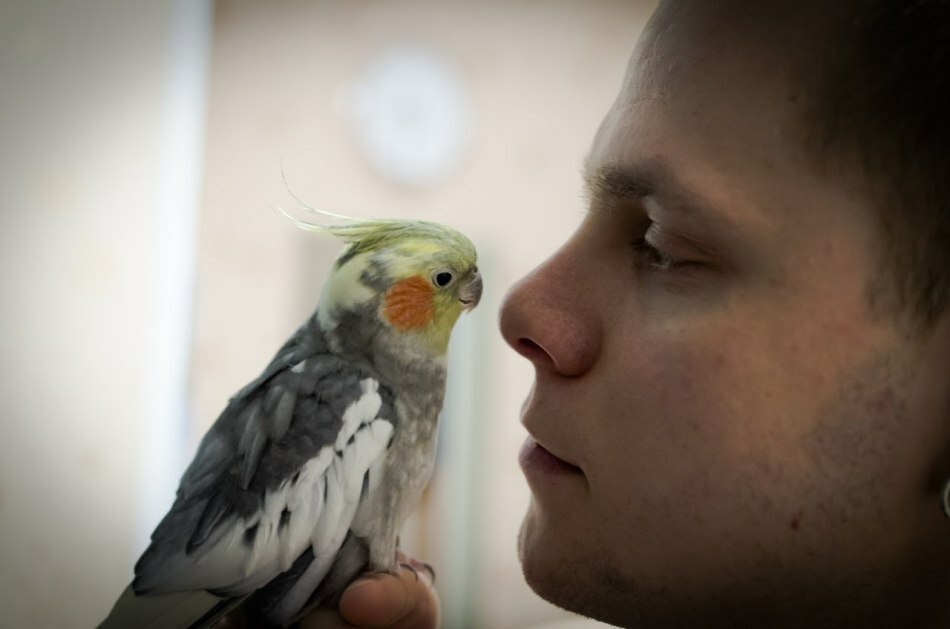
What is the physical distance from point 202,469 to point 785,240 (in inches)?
19.7

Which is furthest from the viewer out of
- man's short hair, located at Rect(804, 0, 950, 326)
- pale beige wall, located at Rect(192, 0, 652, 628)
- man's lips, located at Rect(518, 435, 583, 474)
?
pale beige wall, located at Rect(192, 0, 652, 628)

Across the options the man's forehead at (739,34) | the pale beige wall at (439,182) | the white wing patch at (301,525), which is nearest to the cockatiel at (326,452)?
the white wing patch at (301,525)

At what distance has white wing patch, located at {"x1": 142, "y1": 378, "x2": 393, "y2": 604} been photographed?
2.09 ft

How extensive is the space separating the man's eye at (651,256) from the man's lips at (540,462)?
19 centimetres

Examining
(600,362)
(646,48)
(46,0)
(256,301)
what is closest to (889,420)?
(600,362)

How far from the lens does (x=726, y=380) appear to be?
2.11ft

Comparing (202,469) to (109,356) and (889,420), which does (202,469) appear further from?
(889,420)

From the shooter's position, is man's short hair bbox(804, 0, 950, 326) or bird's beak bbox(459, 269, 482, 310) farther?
bird's beak bbox(459, 269, 482, 310)

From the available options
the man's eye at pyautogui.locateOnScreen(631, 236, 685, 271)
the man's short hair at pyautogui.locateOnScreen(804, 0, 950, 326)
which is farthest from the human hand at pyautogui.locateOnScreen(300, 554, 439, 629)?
the man's short hair at pyautogui.locateOnScreen(804, 0, 950, 326)

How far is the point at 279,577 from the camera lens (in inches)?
26.1

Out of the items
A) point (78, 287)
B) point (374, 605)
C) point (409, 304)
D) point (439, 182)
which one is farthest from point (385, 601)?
point (439, 182)

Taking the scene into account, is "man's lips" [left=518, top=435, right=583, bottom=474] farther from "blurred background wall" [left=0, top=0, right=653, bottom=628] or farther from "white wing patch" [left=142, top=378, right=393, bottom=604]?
"blurred background wall" [left=0, top=0, right=653, bottom=628]

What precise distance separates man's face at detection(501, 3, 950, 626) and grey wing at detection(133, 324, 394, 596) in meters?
0.17

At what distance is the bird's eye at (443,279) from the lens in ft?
2.43
